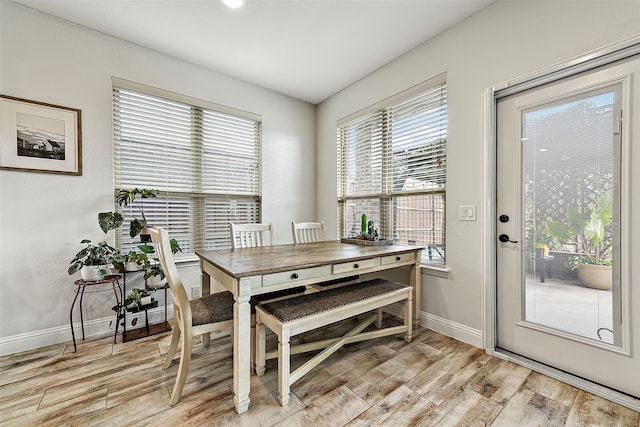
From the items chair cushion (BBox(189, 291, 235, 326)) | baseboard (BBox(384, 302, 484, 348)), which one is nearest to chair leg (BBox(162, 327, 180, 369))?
chair cushion (BBox(189, 291, 235, 326))

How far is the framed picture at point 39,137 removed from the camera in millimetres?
2057

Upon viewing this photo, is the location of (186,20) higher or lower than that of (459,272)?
higher

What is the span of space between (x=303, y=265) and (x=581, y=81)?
217 cm

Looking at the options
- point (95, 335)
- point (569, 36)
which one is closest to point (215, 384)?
point (95, 335)

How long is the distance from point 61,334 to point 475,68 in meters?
4.18

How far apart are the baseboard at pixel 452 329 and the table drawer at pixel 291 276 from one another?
55.2 inches

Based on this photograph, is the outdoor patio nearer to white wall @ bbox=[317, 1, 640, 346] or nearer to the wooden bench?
white wall @ bbox=[317, 1, 640, 346]

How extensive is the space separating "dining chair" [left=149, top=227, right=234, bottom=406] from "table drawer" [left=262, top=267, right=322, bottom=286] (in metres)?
0.38

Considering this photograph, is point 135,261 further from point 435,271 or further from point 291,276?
point 435,271

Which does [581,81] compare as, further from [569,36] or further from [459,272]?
[459,272]

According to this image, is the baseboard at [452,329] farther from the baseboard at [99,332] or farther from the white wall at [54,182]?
the white wall at [54,182]

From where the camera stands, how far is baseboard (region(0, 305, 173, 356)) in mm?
2066

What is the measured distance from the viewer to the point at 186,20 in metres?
2.23

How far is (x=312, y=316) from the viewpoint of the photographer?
1.62m
